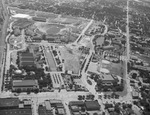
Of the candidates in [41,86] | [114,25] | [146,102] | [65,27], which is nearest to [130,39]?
[114,25]

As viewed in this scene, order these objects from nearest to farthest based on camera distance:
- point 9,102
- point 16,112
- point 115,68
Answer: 1. point 16,112
2. point 9,102
3. point 115,68

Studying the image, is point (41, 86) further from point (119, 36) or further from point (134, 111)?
point (119, 36)

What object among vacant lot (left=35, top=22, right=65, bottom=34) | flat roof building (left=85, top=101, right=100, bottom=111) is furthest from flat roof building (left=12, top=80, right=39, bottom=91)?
vacant lot (left=35, top=22, right=65, bottom=34)

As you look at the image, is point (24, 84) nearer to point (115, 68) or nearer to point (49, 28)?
point (115, 68)

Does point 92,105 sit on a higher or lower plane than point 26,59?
lower

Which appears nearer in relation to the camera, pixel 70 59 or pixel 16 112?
pixel 16 112

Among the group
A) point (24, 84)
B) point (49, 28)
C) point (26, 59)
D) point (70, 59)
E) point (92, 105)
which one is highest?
point (24, 84)

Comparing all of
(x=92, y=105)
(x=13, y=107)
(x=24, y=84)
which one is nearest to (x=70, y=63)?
(x=24, y=84)

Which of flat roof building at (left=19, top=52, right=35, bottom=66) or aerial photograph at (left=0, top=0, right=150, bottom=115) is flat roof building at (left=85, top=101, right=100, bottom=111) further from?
flat roof building at (left=19, top=52, right=35, bottom=66)

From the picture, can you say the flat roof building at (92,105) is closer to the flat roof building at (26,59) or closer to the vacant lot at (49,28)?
the flat roof building at (26,59)

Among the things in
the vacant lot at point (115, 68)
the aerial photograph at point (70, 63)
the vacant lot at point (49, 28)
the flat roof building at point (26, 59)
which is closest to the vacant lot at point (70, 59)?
the aerial photograph at point (70, 63)
